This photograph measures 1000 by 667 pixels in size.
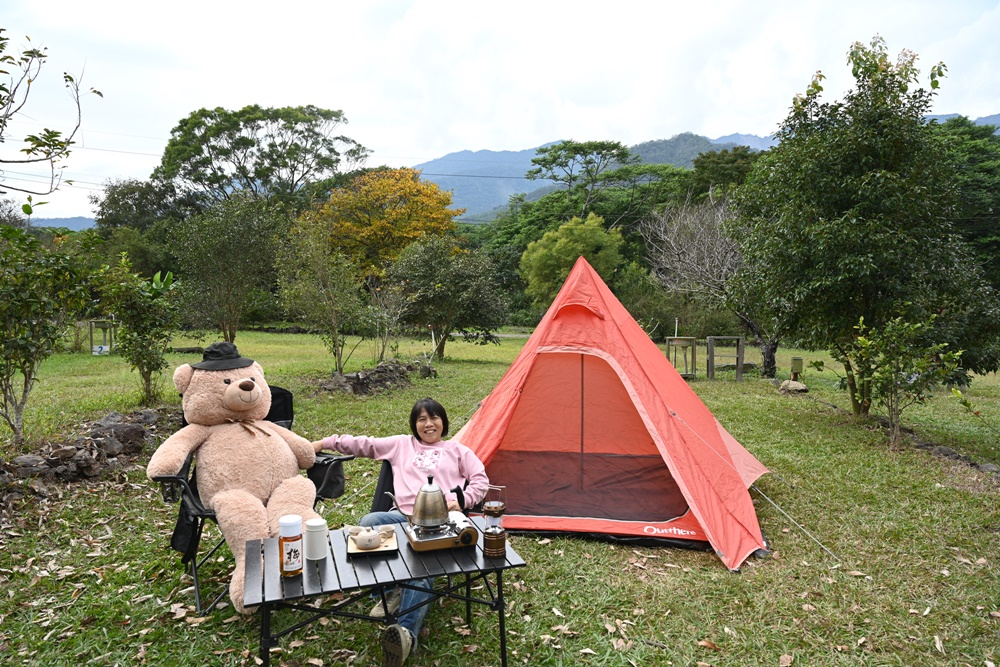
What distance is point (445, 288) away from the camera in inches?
550

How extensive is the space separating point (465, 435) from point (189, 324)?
1102 cm

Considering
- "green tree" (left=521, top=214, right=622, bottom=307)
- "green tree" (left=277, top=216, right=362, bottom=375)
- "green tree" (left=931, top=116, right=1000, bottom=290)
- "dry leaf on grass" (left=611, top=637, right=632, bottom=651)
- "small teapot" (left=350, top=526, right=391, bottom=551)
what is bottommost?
"dry leaf on grass" (left=611, top=637, right=632, bottom=651)

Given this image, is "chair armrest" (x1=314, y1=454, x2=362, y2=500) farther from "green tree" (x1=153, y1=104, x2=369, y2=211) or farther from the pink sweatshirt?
"green tree" (x1=153, y1=104, x2=369, y2=211)

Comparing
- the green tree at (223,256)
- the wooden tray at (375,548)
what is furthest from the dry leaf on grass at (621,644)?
the green tree at (223,256)

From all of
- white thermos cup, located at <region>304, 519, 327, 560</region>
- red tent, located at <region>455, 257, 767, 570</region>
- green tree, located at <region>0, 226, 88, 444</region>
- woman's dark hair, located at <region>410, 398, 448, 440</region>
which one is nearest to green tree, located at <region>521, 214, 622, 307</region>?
red tent, located at <region>455, 257, 767, 570</region>

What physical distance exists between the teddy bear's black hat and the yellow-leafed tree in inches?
841

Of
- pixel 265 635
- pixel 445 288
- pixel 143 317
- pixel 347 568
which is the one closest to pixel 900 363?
pixel 347 568

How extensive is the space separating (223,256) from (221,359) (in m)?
11.0

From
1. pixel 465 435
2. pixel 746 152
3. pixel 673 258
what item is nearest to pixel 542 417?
pixel 465 435

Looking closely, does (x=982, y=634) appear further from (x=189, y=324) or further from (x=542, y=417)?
(x=189, y=324)

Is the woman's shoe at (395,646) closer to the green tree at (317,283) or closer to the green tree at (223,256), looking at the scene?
the green tree at (317,283)

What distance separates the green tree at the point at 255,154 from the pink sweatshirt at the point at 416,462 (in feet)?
89.0

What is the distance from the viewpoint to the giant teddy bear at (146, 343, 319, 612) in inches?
119

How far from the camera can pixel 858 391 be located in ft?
26.9
